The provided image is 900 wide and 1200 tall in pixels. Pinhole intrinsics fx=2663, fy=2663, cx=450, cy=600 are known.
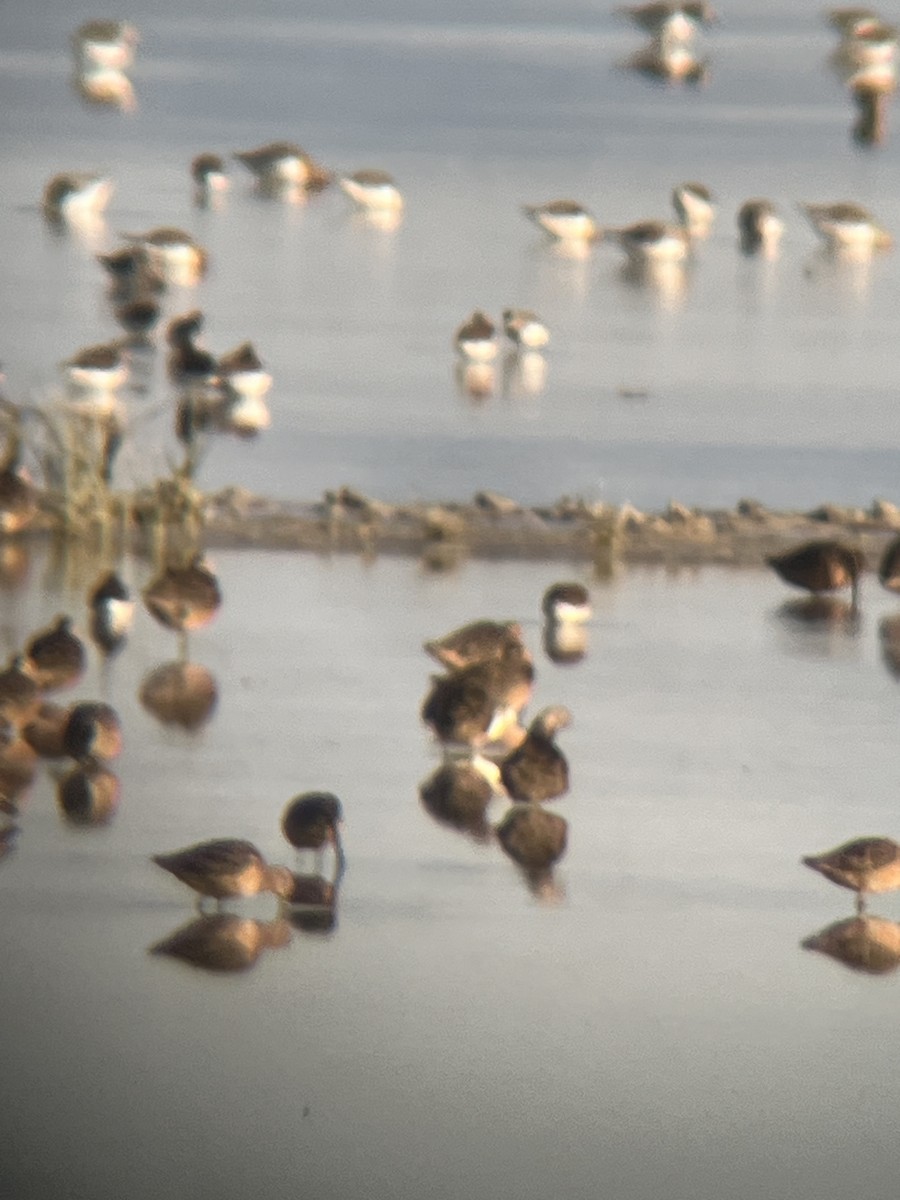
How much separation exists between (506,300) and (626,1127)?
49.5ft

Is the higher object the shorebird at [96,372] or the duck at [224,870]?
the duck at [224,870]

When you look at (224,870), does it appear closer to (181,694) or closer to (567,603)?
(181,694)

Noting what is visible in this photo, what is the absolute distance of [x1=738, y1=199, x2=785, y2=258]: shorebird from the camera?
24.3m

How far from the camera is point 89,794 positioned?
7762mm

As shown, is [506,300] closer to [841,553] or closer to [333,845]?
→ [841,553]

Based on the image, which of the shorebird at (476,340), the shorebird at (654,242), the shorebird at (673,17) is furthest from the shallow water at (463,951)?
the shorebird at (673,17)

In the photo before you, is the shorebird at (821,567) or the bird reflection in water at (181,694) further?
the shorebird at (821,567)

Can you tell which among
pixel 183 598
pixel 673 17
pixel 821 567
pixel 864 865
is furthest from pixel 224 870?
pixel 673 17

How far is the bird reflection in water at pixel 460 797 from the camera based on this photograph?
760 cm

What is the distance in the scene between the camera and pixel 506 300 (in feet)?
66.8

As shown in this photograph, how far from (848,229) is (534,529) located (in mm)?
12979

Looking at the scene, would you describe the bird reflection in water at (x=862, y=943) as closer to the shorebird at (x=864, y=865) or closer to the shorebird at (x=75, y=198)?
the shorebird at (x=864, y=865)

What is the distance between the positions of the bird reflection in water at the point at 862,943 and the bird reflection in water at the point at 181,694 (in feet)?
8.23

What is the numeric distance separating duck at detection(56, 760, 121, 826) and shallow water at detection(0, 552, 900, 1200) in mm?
66
